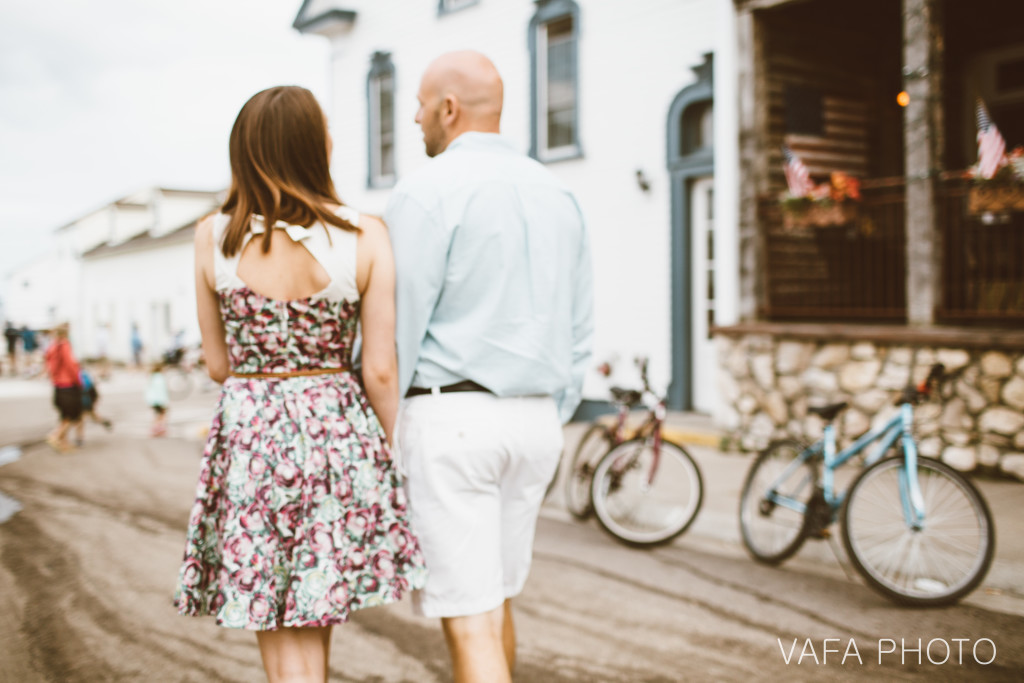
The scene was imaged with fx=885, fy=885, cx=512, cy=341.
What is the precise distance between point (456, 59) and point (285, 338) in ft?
2.81

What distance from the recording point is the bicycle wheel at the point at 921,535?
4.32 m

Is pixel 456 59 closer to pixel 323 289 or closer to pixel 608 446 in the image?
pixel 323 289

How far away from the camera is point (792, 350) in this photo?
8250 millimetres

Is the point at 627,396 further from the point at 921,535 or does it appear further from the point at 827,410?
the point at 921,535

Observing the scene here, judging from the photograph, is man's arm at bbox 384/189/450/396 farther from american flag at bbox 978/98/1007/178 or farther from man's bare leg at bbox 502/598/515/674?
american flag at bbox 978/98/1007/178

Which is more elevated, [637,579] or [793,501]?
[793,501]

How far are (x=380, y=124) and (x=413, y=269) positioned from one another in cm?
1370

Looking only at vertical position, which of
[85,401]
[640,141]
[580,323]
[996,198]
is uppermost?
[640,141]

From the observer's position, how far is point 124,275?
36.9 meters

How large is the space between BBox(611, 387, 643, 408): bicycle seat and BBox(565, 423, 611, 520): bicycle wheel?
259 mm

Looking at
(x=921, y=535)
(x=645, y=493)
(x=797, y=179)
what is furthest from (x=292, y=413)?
(x=797, y=179)

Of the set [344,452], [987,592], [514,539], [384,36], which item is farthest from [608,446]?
[384,36]

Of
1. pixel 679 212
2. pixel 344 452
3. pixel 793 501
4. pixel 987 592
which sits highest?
pixel 679 212

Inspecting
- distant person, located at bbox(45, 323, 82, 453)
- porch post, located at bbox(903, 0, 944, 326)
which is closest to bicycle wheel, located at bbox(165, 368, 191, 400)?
distant person, located at bbox(45, 323, 82, 453)
